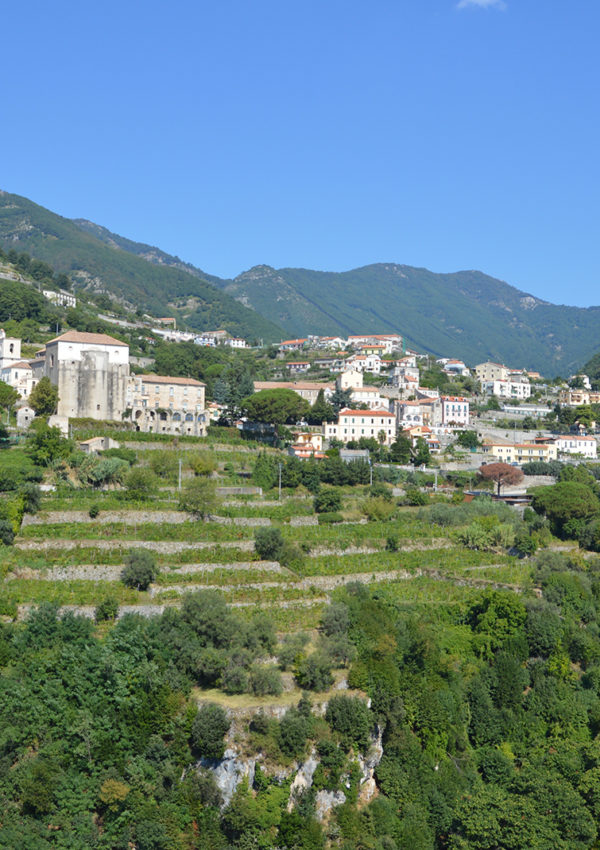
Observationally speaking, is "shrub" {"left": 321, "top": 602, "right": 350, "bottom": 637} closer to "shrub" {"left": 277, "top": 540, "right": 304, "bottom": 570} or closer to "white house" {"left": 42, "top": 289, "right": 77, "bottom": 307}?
"shrub" {"left": 277, "top": 540, "right": 304, "bottom": 570}

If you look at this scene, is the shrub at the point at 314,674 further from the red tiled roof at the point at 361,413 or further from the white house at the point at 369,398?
the white house at the point at 369,398

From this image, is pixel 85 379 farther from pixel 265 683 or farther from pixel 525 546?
pixel 265 683

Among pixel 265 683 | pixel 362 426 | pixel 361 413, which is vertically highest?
pixel 361 413

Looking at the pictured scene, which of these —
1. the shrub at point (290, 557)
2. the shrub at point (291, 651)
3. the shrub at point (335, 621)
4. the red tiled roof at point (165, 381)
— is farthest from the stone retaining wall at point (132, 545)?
the red tiled roof at point (165, 381)

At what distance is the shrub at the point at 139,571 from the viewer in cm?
4159

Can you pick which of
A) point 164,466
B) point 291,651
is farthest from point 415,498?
point 291,651

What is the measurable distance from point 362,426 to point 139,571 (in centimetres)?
4469

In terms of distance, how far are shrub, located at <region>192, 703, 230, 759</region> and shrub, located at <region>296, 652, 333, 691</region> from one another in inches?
153

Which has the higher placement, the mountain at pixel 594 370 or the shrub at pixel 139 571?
the mountain at pixel 594 370

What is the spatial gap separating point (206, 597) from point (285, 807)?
8.50 meters

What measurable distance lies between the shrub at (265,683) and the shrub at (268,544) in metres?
11.8

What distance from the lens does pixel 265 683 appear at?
114 ft

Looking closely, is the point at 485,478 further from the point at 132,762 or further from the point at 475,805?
the point at 132,762

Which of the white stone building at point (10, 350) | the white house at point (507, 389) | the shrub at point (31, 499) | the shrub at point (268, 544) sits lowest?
the shrub at point (268, 544)
